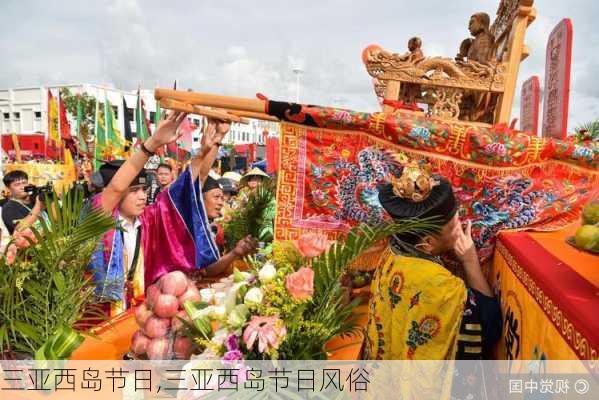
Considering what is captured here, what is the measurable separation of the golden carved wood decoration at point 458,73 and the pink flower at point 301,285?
1588mm

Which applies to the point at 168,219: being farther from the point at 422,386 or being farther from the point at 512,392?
the point at 512,392

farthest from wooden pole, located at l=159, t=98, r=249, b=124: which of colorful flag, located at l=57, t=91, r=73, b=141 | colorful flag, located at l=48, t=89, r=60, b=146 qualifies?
colorful flag, located at l=48, t=89, r=60, b=146

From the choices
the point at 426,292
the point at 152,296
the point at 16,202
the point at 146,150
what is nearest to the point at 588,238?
the point at 426,292

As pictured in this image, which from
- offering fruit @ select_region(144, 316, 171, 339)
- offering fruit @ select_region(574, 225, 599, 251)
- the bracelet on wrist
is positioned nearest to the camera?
offering fruit @ select_region(574, 225, 599, 251)

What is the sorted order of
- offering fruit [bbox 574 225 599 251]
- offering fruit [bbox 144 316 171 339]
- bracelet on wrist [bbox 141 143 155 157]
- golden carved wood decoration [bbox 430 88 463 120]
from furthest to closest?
golden carved wood decoration [bbox 430 88 463 120] → bracelet on wrist [bbox 141 143 155 157] → offering fruit [bbox 144 316 171 339] → offering fruit [bbox 574 225 599 251]

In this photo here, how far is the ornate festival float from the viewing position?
1771mm

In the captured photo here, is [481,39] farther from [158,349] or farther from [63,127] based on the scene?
[63,127]

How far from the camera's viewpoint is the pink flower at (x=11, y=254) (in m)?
2.38

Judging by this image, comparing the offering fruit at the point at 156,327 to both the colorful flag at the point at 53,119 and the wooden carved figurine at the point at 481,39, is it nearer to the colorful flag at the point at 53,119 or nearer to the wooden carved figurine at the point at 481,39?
the wooden carved figurine at the point at 481,39

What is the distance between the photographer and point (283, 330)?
5.66 ft

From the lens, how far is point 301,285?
1751 millimetres

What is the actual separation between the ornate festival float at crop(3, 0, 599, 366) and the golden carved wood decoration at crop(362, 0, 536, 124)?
1 centimetres

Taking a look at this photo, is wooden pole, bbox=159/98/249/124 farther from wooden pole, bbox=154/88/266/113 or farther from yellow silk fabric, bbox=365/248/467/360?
yellow silk fabric, bbox=365/248/467/360

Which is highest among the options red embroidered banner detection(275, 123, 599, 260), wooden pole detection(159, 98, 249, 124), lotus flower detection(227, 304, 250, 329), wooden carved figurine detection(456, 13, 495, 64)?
wooden carved figurine detection(456, 13, 495, 64)
